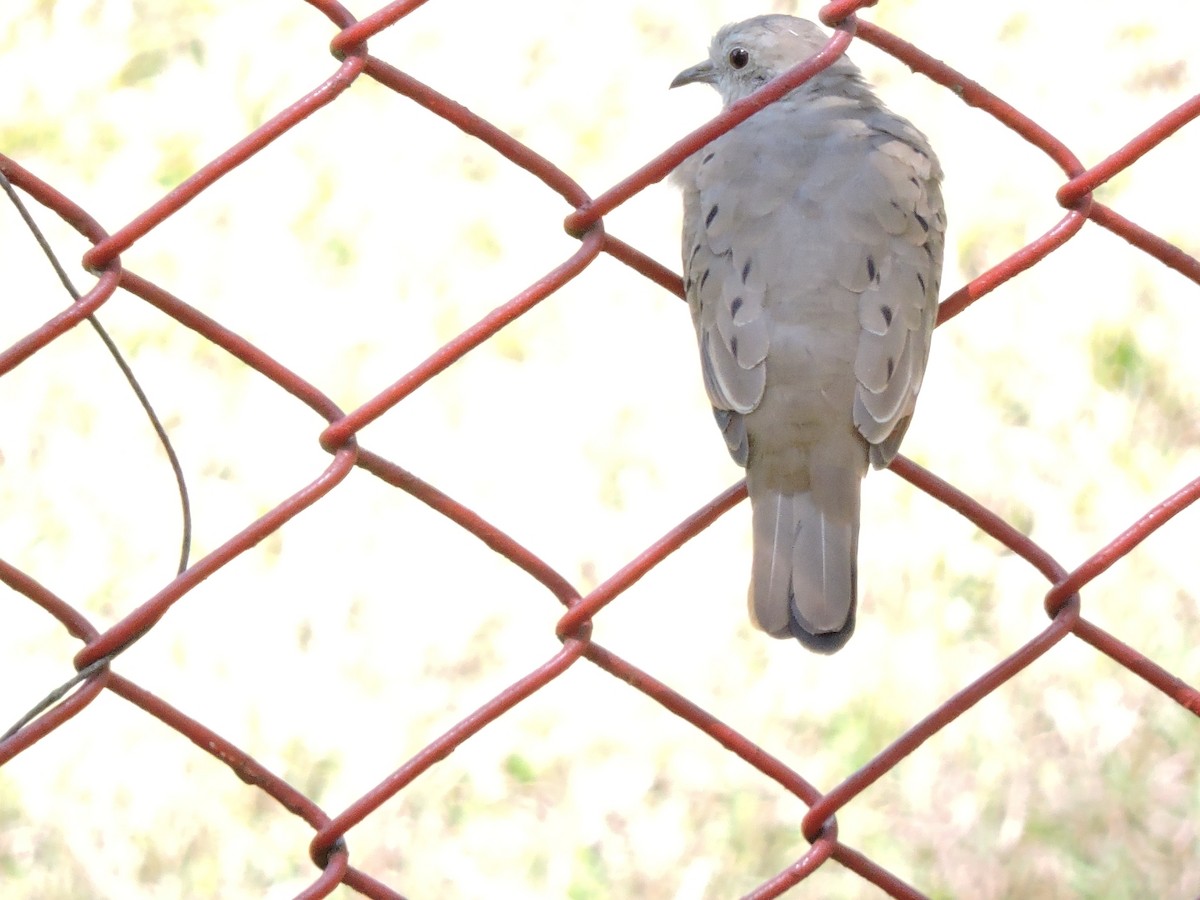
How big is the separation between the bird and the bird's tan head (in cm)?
90

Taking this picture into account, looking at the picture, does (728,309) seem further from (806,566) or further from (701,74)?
(701,74)

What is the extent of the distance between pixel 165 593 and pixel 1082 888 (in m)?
→ 2.52

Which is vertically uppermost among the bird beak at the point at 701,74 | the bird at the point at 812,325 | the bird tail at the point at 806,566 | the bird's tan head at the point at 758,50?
the bird beak at the point at 701,74

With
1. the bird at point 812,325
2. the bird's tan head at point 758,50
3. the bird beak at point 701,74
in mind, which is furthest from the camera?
the bird beak at point 701,74

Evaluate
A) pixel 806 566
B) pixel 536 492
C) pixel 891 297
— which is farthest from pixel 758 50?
pixel 806 566

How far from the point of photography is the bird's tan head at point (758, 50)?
3.69 metres

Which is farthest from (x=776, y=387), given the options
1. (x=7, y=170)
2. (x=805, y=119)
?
(x=7, y=170)

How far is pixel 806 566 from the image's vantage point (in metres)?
2.53

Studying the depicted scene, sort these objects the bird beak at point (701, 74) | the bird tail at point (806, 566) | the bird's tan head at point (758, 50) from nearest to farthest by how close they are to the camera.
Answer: the bird tail at point (806, 566), the bird's tan head at point (758, 50), the bird beak at point (701, 74)

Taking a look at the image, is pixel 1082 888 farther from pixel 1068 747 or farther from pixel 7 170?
pixel 7 170

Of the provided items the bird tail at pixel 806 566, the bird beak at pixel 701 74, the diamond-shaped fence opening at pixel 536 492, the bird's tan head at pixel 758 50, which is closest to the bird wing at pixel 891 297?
the bird tail at pixel 806 566

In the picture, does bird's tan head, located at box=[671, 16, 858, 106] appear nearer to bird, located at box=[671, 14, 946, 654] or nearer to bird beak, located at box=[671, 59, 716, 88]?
bird beak, located at box=[671, 59, 716, 88]

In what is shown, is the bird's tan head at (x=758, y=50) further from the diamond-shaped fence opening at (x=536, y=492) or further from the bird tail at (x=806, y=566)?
the bird tail at (x=806, y=566)

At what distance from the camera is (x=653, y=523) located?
14.6 feet
